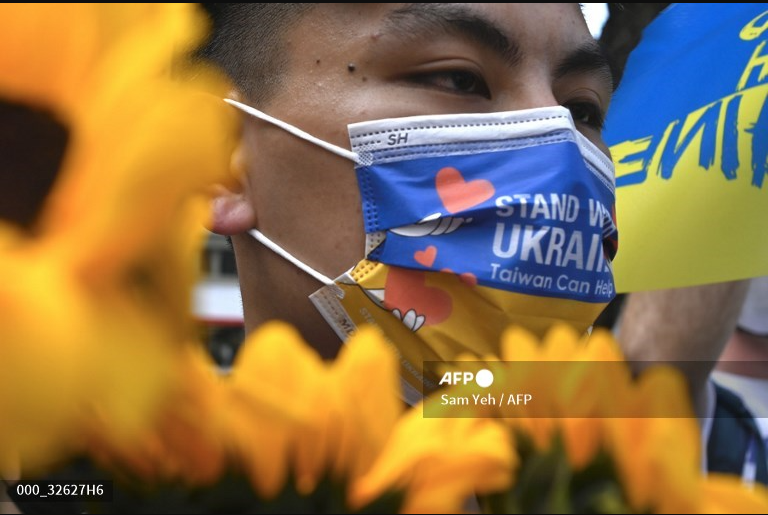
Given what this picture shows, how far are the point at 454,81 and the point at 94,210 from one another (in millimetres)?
943

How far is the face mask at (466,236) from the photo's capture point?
1421 mm

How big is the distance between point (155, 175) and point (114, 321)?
114mm

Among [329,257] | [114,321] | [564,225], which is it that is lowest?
[329,257]

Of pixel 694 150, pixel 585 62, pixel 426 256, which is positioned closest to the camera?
pixel 426 256

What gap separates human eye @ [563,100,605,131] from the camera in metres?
1.68

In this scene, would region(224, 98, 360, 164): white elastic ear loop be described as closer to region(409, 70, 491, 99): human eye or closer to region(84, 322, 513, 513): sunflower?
region(409, 70, 491, 99): human eye

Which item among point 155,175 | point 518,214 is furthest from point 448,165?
point 155,175

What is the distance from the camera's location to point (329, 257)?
1487 millimetres

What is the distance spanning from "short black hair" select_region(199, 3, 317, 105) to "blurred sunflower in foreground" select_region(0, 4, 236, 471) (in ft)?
2.84

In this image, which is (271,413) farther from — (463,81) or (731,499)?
(463,81)

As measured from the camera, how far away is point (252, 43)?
166 centimetres

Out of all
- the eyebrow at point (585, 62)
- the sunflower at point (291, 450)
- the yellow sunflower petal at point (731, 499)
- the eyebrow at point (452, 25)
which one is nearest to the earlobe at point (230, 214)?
the eyebrow at point (452, 25)

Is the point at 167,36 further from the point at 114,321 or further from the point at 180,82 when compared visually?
the point at 114,321

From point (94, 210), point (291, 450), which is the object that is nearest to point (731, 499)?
point (291, 450)
